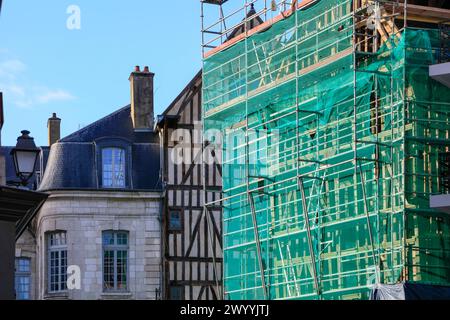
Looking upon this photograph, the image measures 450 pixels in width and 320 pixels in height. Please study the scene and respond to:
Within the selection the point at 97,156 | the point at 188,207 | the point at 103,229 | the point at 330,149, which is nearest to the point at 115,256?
the point at 103,229

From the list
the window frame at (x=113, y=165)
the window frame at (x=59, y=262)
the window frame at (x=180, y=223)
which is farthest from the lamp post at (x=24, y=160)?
the window frame at (x=113, y=165)

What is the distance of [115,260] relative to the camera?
3366 centimetres

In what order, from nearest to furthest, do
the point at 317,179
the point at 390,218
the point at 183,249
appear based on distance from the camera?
the point at 390,218
the point at 317,179
the point at 183,249

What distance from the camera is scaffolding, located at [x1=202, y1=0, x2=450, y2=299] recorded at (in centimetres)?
2178

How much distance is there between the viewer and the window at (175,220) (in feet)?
111

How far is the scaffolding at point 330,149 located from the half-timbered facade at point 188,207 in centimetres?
589

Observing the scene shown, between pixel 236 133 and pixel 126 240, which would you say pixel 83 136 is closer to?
pixel 126 240

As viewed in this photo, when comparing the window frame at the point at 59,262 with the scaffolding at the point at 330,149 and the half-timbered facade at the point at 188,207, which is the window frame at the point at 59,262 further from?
the scaffolding at the point at 330,149

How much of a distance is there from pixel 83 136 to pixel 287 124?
428 inches

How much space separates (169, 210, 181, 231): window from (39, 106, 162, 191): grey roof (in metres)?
0.80

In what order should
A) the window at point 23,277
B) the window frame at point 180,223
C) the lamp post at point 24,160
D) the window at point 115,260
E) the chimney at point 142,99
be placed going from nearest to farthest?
1. the lamp post at point 24,160
2. the window at point 115,260
3. the window frame at point 180,223
4. the chimney at point 142,99
5. the window at point 23,277

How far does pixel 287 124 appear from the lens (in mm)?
25250

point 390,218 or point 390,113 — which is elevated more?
point 390,113
